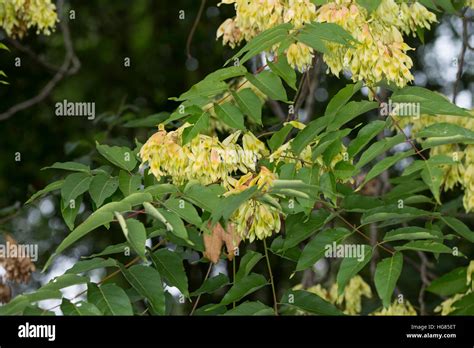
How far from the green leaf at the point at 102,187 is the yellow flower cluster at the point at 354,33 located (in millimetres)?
686

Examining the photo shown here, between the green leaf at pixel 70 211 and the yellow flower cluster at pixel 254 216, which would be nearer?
the yellow flower cluster at pixel 254 216

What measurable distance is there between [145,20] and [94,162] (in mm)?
1026

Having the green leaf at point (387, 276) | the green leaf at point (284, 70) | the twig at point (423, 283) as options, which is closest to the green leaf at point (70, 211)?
the green leaf at point (284, 70)

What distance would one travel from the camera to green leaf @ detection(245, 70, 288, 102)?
2.75 metres

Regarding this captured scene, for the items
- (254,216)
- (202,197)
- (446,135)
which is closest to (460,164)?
(446,135)

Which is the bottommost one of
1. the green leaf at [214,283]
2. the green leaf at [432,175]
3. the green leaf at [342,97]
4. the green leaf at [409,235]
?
the green leaf at [214,283]

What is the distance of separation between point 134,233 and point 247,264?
2.32 feet

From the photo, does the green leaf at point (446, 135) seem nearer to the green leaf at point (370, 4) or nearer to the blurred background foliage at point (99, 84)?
the green leaf at point (370, 4)

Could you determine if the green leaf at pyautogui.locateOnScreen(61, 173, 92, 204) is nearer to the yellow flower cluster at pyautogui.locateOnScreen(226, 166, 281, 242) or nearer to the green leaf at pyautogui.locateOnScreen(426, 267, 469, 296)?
the yellow flower cluster at pyautogui.locateOnScreen(226, 166, 281, 242)

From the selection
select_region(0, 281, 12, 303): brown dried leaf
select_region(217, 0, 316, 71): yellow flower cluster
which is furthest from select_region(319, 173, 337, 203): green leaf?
select_region(0, 281, 12, 303): brown dried leaf

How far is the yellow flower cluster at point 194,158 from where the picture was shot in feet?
9.27

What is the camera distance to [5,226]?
16.9 feet

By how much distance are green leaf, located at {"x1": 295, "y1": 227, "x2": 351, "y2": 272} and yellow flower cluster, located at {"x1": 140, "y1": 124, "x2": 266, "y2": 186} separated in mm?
295
